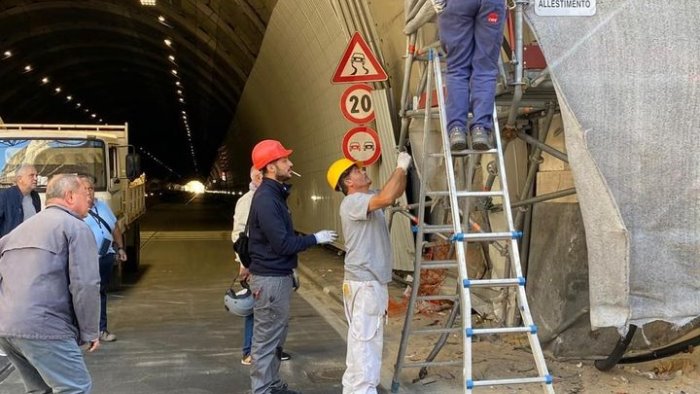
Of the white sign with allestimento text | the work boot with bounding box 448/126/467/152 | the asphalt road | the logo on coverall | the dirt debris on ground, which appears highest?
the white sign with allestimento text

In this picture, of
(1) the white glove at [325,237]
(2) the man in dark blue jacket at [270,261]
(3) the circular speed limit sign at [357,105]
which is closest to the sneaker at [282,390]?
(2) the man in dark blue jacket at [270,261]

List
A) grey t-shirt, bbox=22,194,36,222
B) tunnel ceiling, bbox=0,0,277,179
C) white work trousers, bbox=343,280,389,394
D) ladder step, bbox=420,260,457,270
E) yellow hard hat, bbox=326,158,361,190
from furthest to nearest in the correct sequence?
tunnel ceiling, bbox=0,0,277,179 < grey t-shirt, bbox=22,194,36,222 < yellow hard hat, bbox=326,158,361,190 < ladder step, bbox=420,260,457,270 < white work trousers, bbox=343,280,389,394

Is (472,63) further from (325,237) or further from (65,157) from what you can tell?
(65,157)

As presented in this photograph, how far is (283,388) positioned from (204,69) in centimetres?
2456

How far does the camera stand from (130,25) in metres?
24.5

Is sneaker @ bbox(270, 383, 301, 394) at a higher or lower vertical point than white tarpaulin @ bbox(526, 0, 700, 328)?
lower

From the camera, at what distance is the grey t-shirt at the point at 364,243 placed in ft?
15.7

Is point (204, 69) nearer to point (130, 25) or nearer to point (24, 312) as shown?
point (130, 25)

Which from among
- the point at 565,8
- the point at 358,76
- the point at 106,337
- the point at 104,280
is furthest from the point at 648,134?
the point at 104,280

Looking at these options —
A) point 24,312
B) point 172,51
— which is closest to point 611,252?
point 24,312

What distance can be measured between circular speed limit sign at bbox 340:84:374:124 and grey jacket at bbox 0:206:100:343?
5.54 metres

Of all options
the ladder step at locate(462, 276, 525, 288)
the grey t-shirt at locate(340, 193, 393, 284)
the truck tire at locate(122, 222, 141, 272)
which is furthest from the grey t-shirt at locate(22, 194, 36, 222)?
the ladder step at locate(462, 276, 525, 288)

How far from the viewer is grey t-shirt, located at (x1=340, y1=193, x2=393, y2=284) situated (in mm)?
4777

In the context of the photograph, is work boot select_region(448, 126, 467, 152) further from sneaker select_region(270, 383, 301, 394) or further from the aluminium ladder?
sneaker select_region(270, 383, 301, 394)
